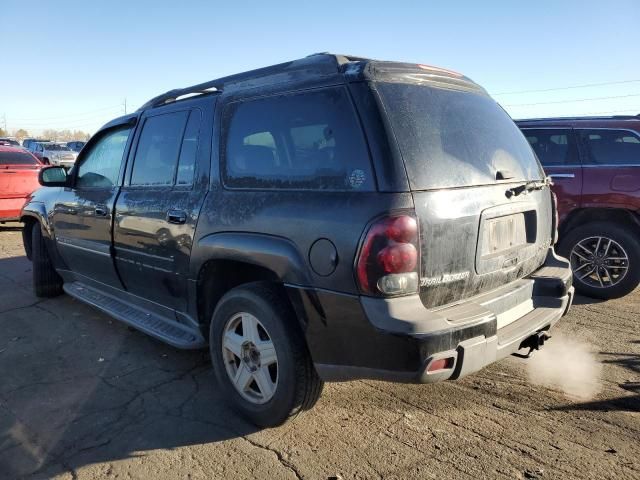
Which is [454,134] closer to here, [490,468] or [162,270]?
[490,468]

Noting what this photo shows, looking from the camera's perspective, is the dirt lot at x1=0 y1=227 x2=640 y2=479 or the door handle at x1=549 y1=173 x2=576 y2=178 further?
the door handle at x1=549 y1=173 x2=576 y2=178

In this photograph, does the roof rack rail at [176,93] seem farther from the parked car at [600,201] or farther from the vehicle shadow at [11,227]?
the vehicle shadow at [11,227]

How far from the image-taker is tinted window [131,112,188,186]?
355cm

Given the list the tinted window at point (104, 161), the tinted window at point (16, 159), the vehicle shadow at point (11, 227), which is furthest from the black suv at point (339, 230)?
the vehicle shadow at point (11, 227)

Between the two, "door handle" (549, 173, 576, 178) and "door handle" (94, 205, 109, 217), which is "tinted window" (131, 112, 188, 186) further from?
"door handle" (549, 173, 576, 178)

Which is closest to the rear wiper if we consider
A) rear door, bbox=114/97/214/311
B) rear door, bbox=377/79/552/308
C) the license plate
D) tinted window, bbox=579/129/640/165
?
rear door, bbox=377/79/552/308

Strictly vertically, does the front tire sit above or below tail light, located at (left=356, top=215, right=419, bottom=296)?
below

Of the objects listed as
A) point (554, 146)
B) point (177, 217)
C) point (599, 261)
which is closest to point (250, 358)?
point (177, 217)

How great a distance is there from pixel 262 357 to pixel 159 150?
6.02ft

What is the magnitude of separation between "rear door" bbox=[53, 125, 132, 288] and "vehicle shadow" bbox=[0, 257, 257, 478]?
603mm

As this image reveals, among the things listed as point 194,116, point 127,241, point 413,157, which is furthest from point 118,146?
point 413,157

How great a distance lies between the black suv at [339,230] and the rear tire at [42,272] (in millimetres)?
2286

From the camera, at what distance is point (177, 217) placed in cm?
330

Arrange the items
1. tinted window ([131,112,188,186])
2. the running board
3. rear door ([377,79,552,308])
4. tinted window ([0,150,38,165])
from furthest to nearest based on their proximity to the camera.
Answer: tinted window ([0,150,38,165]) → tinted window ([131,112,188,186]) → the running board → rear door ([377,79,552,308])
